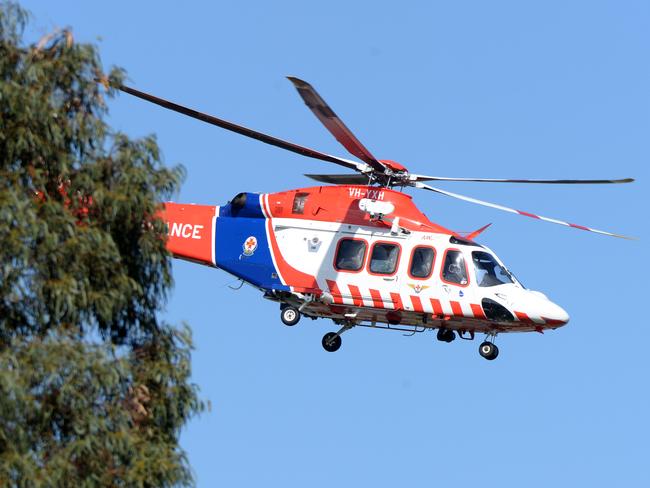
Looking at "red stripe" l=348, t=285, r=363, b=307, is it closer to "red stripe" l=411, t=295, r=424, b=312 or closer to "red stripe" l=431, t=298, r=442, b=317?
"red stripe" l=411, t=295, r=424, b=312

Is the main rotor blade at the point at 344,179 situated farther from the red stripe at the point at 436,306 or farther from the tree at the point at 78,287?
the tree at the point at 78,287

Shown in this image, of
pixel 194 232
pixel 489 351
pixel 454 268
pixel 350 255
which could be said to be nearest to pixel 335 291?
pixel 350 255

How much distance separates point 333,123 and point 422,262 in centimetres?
348

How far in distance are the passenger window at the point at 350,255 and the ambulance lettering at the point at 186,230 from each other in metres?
3.13

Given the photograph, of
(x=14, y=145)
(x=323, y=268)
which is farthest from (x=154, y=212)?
Answer: (x=323, y=268)

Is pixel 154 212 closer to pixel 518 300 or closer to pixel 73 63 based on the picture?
pixel 73 63

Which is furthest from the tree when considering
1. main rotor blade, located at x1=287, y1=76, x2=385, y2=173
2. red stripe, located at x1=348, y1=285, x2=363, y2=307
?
red stripe, located at x1=348, y1=285, x2=363, y2=307

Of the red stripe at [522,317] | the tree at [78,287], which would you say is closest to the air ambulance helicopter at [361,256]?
the red stripe at [522,317]

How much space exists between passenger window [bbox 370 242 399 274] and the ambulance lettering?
3.83 metres

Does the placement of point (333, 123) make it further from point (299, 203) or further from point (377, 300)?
point (377, 300)

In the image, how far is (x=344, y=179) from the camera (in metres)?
32.6

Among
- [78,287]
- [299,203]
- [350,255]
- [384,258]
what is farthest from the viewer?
[299,203]

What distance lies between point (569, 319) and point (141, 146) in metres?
10.7

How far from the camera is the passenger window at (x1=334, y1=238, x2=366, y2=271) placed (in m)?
29.8
